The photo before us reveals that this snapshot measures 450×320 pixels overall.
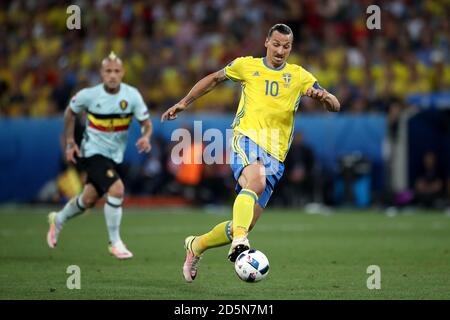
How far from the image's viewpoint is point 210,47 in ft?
85.4

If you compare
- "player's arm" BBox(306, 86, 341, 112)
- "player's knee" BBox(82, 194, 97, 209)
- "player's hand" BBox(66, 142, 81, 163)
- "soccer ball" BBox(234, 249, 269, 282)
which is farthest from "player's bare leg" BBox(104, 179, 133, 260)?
"soccer ball" BBox(234, 249, 269, 282)

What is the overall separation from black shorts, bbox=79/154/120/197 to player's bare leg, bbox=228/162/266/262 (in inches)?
141

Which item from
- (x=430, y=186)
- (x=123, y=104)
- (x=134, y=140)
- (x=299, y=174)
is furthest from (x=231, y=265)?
(x=134, y=140)

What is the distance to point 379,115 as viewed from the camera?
2320 cm

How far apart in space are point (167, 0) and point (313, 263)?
16.9m

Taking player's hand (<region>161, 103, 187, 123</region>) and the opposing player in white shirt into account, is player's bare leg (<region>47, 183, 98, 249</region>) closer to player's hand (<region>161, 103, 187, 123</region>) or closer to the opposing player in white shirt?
the opposing player in white shirt

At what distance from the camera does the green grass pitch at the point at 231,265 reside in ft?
31.1

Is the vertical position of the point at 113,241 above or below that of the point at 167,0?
below

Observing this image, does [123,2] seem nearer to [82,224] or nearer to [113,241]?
[82,224]

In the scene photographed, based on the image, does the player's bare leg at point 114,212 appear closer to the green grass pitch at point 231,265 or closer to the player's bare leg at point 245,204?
the green grass pitch at point 231,265

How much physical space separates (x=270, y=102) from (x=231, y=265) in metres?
2.72

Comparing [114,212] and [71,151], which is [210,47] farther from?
[114,212]

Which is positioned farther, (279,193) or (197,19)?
(197,19)
